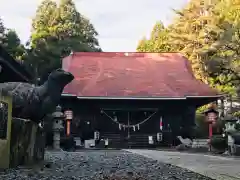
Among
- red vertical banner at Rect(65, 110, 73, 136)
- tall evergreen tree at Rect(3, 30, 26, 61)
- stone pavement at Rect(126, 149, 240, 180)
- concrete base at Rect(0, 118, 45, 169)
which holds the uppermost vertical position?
tall evergreen tree at Rect(3, 30, 26, 61)

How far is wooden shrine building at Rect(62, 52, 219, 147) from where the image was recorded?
65.3 ft

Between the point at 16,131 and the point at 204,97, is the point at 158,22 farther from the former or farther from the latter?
the point at 16,131

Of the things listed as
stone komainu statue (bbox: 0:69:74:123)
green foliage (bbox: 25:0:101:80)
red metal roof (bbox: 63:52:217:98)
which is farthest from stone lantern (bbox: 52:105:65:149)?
green foliage (bbox: 25:0:101:80)

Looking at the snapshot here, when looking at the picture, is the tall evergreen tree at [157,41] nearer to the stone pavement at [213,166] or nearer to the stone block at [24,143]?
the stone pavement at [213,166]

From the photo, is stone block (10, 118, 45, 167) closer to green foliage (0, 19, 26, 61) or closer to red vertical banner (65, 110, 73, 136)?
red vertical banner (65, 110, 73, 136)

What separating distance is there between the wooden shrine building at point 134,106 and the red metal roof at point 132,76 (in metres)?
0.04

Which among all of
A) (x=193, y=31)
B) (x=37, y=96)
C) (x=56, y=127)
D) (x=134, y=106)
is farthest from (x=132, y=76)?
(x=37, y=96)

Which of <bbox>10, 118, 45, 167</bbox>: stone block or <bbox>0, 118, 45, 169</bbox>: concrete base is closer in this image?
<bbox>0, 118, 45, 169</bbox>: concrete base

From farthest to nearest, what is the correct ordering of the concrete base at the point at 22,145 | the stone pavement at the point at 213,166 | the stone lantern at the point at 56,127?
the stone lantern at the point at 56,127 → the concrete base at the point at 22,145 → the stone pavement at the point at 213,166

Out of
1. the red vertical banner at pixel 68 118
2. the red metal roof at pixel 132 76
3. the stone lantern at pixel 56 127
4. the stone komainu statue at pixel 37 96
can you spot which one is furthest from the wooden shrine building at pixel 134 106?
the stone komainu statue at pixel 37 96

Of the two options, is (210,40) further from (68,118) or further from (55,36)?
(55,36)

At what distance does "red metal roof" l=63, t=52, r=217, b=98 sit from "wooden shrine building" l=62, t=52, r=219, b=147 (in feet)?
0.14

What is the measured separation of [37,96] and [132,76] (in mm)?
11493

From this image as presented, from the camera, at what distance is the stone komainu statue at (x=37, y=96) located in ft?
35.0
